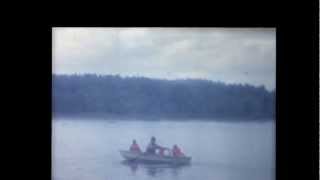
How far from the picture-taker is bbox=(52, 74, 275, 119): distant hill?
2105 mm

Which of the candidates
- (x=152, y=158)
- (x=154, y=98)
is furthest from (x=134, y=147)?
(x=154, y=98)

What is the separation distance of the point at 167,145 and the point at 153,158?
9cm

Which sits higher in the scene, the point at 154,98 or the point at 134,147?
the point at 154,98

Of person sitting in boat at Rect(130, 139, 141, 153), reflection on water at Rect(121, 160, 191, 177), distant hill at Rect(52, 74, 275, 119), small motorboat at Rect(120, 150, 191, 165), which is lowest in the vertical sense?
reflection on water at Rect(121, 160, 191, 177)

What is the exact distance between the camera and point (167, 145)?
6.89ft

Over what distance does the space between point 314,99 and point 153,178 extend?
0.79m

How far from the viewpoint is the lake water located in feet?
6.87

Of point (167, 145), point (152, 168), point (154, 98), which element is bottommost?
point (152, 168)

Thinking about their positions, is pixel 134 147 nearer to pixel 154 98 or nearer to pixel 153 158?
pixel 153 158

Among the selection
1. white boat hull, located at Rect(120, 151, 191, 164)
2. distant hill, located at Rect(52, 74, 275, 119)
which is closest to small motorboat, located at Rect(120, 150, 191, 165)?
white boat hull, located at Rect(120, 151, 191, 164)

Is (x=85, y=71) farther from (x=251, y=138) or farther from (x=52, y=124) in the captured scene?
(x=251, y=138)

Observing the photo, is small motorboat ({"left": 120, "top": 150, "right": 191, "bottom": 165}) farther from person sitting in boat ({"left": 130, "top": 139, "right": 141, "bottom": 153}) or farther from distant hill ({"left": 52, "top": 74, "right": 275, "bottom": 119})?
distant hill ({"left": 52, "top": 74, "right": 275, "bottom": 119})

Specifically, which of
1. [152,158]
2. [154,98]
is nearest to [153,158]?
[152,158]

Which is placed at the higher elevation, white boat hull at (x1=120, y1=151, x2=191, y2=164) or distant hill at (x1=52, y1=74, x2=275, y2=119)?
distant hill at (x1=52, y1=74, x2=275, y2=119)
